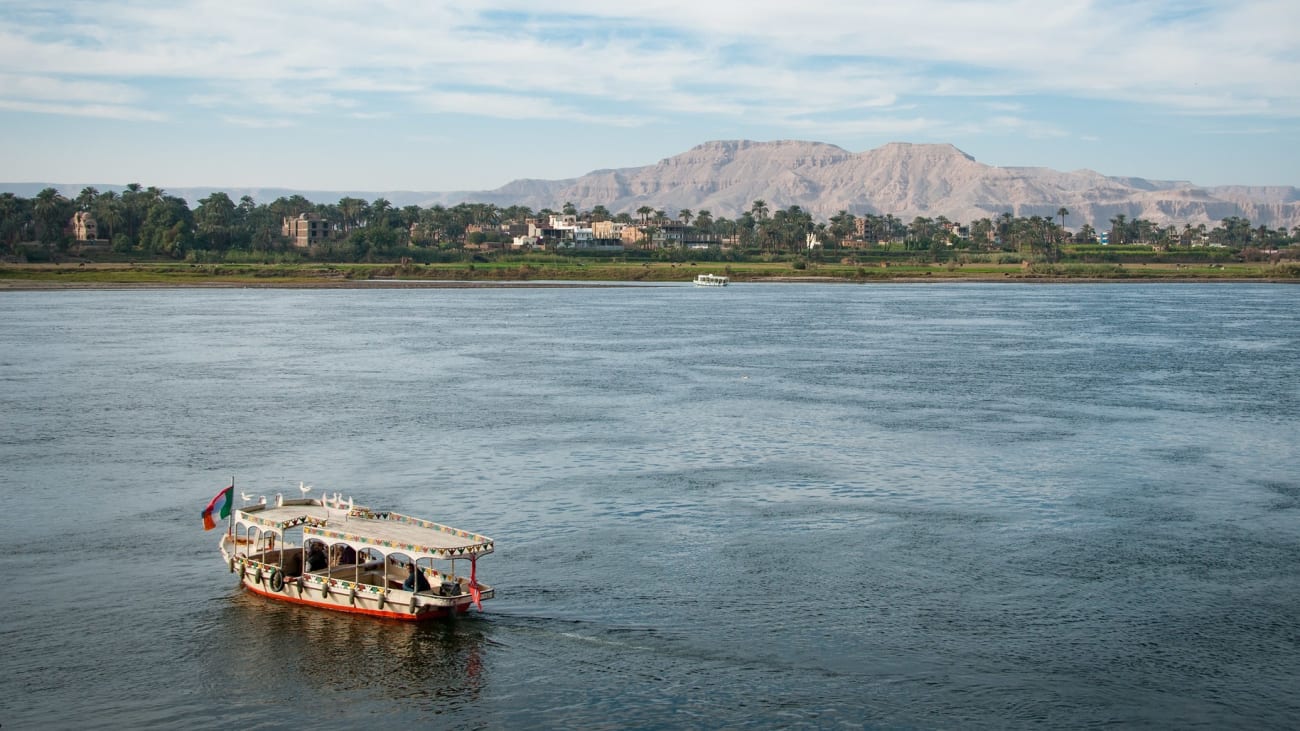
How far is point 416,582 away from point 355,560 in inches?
115

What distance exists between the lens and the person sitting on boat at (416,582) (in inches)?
1217

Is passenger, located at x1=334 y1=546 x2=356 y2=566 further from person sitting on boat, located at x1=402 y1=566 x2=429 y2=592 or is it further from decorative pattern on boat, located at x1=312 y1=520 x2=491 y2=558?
person sitting on boat, located at x1=402 y1=566 x2=429 y2=592

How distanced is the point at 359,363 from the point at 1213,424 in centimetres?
5739

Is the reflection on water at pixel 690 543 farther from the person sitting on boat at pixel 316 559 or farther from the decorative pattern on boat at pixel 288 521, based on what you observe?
the decorative pattern on boat at pixel 288 521

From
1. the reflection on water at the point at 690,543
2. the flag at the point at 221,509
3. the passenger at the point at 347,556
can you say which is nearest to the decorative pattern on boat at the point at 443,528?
the passenger at the point at 347,556

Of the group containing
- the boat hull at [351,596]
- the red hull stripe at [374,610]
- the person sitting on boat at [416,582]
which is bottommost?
the red hull stripe at [374,610]

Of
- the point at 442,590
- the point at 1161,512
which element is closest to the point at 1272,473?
the point at 1161,512

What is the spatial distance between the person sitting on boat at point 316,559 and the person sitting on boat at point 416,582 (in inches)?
116

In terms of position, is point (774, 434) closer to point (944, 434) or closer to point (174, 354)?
point (944, 434)

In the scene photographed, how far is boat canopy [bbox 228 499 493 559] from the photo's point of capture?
30609 millimetres

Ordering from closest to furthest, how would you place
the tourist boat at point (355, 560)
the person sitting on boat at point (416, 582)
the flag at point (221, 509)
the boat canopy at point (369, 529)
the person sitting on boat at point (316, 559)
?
the boat canopy at point (369, 529) < the tourist boat at point (355, 560) < the person sitting on boat at point (416, 582) < the person sitting on boat at point (316, 559) < the flag at point (221, 509)

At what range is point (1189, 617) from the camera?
31.2 m

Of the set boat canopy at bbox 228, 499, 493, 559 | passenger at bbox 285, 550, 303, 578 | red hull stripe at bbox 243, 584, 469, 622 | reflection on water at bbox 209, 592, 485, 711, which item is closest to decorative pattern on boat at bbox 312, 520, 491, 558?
boat canopy at bbox 228, 499, 493, 559

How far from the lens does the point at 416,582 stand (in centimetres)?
3094
